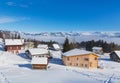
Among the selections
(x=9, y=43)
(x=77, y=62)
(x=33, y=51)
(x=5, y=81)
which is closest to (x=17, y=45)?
(x=9, y=43)

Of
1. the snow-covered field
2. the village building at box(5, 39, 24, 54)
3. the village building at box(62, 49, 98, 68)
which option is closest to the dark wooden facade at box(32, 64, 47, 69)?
the snow-covered field

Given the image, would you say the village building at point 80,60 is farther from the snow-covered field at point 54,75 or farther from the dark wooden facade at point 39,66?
the dark wooden facade at point 39,66

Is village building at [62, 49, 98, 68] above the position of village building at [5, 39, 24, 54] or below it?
below

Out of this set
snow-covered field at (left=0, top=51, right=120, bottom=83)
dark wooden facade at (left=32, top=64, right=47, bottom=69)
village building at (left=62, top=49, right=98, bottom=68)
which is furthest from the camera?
village building at (left=62, top=49, right=98, bottom=68)

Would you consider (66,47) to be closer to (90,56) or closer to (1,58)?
(90,56)

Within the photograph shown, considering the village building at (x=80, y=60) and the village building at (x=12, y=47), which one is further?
the village building at (x=12, y=47)

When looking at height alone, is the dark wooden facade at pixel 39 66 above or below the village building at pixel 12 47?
below

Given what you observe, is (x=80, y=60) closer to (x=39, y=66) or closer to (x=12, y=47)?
(x=39, y=66)

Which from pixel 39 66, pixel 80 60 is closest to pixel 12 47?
pixel 39 66

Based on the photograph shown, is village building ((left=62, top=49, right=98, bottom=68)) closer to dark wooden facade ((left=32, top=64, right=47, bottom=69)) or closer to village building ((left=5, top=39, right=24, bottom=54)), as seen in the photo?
dark wooden facade ((left=32, top=64, right=47, bottom=69))

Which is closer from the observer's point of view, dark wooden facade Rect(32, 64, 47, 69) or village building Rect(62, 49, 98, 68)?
dark wooden facade Rect(32, 64, 47, 69)

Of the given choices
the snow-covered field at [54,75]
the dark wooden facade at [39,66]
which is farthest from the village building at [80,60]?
the dark wooden facade at [39,66]

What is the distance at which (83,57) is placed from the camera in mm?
65500

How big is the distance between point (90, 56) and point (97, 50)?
52.7 metres
